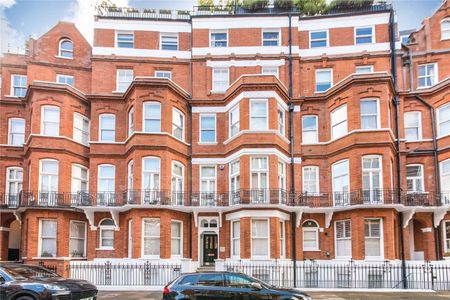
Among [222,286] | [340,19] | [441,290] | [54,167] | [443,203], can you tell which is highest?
[340,19]

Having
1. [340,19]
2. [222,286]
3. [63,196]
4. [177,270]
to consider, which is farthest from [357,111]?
[63,196]

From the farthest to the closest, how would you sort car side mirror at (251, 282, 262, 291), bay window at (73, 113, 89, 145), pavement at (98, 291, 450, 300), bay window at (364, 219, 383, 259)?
bay window at (73, 113, 89, 145), bay window at (364, 219, 383, 259), pavement at (98, 291, 450, 300), car side mirror at (251, 282, 262, 291)

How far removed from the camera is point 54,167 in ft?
81.4

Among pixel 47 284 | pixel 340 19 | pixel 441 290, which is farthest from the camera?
pixel 340 19

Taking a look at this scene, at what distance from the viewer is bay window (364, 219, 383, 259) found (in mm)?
22469

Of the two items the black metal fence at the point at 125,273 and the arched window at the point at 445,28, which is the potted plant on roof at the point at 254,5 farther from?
the black metal fence at the point at 125,273

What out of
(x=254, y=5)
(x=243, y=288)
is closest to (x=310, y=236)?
(x=243, y=288)

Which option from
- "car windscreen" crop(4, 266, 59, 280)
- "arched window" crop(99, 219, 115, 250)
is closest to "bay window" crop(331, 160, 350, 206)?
"arched window" crop(99, 219, 115, 250)

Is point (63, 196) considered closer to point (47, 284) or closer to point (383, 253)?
point (47, 284)

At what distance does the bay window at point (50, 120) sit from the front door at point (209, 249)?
10.3 metres

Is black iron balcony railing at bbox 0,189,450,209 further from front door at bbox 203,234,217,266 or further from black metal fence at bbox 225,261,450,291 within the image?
black metal fence at bbox 225,261,450,291

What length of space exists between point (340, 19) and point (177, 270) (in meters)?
17.4

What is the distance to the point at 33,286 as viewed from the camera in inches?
489

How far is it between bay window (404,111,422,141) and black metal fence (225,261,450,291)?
296 inches
